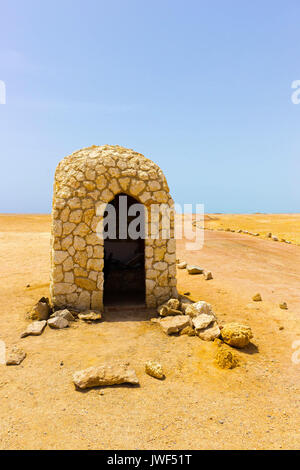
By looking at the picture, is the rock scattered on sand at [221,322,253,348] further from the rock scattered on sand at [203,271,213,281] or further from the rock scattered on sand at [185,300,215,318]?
the rock scattered on sand at [203,271,213,281]

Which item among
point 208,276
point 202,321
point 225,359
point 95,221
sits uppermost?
point 95,221

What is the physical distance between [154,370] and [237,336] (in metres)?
1.92

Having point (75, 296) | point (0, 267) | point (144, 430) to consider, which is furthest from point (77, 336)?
point (0, 267)

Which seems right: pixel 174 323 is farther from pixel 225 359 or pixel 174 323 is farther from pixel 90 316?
pixel 90 316

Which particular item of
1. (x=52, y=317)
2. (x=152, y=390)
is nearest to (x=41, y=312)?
(x=52, y=317)

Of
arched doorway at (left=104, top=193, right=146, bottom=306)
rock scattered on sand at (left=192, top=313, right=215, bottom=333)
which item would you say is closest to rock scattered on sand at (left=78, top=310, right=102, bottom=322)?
rock scattered on sand at (left=192, top=313, right=215, bottom=333)

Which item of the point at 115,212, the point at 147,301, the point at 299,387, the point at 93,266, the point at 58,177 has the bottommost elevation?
the point at 299,387

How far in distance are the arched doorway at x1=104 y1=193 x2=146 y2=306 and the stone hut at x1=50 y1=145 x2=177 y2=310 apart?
2.55m

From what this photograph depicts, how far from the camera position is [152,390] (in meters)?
4.64

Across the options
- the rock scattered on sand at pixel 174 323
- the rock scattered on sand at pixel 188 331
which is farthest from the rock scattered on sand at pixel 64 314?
the rock scattered on sand at pixel 188 331

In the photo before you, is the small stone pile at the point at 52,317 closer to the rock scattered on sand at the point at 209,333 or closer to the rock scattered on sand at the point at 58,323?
the rock scattered on sand at the point at 58,323

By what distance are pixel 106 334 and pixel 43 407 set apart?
2.40 meters

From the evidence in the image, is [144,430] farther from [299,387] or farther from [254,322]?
[254,322]

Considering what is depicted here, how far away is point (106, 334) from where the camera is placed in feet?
21.5
